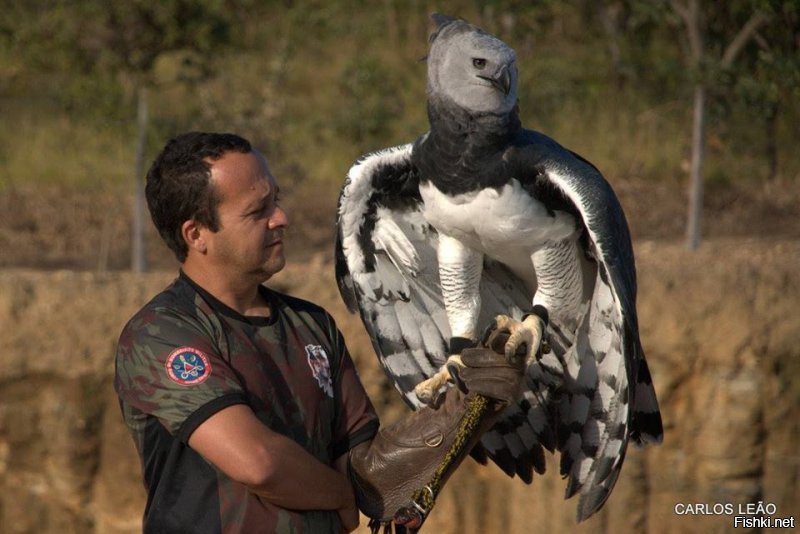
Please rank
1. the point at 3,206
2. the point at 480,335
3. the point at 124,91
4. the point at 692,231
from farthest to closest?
the point at 3,206 → the point at 124,91 → the point at 692,231 → the point at 480,335

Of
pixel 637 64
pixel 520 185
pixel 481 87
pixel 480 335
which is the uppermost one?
pixel 481 87

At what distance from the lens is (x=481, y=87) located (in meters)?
3.86

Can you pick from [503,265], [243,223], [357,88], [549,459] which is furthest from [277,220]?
[357,88]

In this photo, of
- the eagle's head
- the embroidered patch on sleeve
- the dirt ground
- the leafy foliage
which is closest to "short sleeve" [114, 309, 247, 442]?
the embroidered patch on sleeve

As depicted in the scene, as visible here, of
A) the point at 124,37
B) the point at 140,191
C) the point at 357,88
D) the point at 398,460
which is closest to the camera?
the point at 398,460

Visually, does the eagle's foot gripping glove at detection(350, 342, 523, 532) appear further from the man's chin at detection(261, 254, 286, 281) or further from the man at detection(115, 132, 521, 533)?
Result: the man's chin at detection(261, 254, 286, 281)

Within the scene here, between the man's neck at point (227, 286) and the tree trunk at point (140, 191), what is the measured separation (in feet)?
18.0

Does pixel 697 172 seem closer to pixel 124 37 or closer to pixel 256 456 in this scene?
pixel 124 37

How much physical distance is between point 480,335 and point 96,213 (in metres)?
6.69

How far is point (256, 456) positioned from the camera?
111 inches

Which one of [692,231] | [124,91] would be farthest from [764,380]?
[124,91]

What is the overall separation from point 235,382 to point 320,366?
30 cm

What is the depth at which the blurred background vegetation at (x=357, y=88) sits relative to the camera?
895 centimetres

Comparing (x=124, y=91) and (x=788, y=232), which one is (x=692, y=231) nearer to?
(x=788, y=232)
